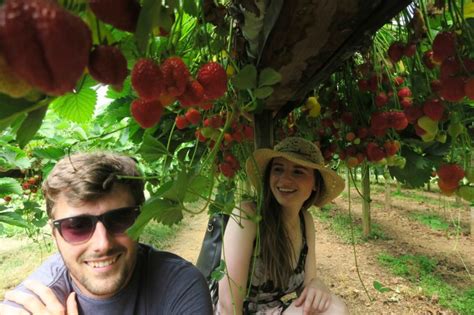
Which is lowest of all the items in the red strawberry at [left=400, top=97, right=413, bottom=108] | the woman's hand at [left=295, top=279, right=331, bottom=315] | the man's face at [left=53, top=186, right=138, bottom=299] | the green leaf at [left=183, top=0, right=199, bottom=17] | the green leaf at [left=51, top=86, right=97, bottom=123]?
the woman's hand at [left=295, top=279, right=331, bottom=315]

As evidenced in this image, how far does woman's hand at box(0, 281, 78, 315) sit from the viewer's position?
0.96 metres

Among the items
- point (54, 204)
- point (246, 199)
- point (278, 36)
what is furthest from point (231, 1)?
point (246, 199)

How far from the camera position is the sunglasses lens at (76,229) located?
105 cm

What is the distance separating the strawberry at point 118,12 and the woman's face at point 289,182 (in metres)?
1.18

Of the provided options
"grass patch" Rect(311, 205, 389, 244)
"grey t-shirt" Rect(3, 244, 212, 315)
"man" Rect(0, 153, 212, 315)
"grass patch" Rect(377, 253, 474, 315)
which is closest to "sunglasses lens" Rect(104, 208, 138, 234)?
"man" Rect(0, 153, 212, 315)

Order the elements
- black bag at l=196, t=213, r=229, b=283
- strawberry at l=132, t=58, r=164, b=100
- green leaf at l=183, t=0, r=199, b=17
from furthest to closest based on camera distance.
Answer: black bag at l=196, t=213, r=229, b=283, green leaf at l=183, t=0, r=199, b=17, strawberry at l=132, t=58, r=164, b=100

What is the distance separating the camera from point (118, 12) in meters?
0.27

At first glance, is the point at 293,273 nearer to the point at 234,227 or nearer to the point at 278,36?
the point at 234,227

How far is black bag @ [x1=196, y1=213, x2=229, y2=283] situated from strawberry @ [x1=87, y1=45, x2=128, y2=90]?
135 centimetres

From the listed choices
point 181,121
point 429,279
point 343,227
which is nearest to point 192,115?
point 181,121

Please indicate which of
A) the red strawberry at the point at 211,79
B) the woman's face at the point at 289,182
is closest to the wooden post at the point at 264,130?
the woman's face at the point at 289,182

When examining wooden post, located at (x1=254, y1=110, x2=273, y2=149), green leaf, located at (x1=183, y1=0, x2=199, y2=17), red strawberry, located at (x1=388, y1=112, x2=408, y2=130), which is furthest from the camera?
wooden post, located at (x1=254, y1=110, x2=273, y2=149)

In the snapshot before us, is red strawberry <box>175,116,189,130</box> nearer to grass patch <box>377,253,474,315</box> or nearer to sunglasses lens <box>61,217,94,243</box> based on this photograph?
sunglasses lens <box>61,217,94,243</box>

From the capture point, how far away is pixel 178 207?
0.64 m
